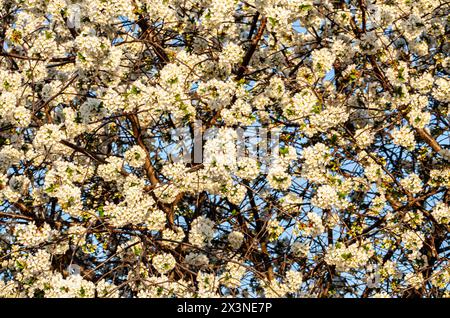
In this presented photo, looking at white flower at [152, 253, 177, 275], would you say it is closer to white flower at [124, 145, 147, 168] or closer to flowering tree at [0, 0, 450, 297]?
flowering tree at [0, 0, 450, 297]

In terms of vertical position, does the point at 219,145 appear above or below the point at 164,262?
above

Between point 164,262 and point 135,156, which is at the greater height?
point 135,156

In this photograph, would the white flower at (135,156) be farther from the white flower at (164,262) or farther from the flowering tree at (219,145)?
the white flower at (164,262)

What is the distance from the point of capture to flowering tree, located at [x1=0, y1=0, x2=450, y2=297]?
6.75 meters

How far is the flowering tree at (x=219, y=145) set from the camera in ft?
22.2

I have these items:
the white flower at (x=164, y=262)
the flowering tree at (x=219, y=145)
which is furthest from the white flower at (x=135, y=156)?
the white flower at (x=164, y=262)

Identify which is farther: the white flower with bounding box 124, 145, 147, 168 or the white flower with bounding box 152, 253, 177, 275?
the white flower with bounding box 124, 145, 147, 168

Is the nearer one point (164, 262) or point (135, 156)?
point (164, 262)

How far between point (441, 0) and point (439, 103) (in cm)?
107

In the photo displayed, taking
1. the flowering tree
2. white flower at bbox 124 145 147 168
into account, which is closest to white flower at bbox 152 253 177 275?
the flowering tree

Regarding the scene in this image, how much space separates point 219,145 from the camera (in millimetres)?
6574

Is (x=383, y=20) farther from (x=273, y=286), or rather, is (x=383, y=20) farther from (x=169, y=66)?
(x=273, y=286)

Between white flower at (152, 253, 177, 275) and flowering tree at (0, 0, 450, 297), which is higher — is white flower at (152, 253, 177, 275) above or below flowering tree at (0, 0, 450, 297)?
below
